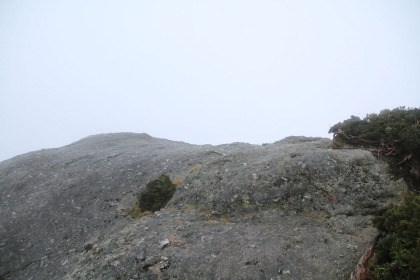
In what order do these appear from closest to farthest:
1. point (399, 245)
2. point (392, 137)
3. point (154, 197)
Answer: point (399, 245) < point (392, 137) < point (154, 197)

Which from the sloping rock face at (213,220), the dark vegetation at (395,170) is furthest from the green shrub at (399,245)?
the sloping rock face at (213,220)

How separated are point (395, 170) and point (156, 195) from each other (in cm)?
1055

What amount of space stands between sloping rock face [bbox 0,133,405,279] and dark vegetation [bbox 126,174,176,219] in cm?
49

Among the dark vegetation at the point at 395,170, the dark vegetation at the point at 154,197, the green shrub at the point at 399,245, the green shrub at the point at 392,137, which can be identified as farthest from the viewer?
the dark vegetation at the point at 154,197

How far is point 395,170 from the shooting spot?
407 inches

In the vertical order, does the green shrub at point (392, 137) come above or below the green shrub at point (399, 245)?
above

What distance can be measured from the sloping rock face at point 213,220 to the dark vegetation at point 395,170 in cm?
59

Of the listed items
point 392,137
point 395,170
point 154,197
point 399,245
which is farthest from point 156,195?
point 392,137

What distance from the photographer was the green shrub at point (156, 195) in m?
12.8

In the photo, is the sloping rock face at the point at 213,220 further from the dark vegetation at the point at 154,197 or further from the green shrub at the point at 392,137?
the green shrub at the point at 392,137

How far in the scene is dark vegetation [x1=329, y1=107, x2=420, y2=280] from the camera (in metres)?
6.08

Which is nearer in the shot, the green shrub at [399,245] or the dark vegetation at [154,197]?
the green shrub at [399,245]

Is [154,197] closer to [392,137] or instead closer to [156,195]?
[156,195]

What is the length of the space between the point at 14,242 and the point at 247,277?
11137mm
